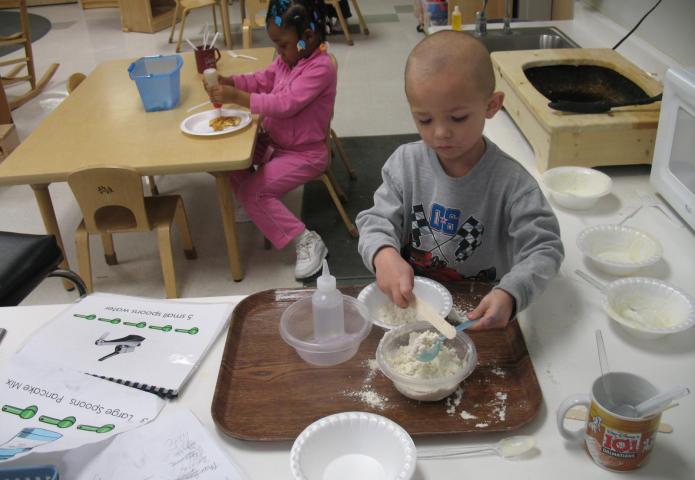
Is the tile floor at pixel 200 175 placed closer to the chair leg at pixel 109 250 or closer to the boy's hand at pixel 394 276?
the chair leg at pixel 109 250

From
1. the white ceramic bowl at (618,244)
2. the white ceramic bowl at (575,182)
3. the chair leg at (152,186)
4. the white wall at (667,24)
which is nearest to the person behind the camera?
the white ceramic bowl at (618,244)

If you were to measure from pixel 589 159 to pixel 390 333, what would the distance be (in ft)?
3.00

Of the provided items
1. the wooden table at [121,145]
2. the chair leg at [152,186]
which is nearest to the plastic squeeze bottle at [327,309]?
the wooden table at [121,145]

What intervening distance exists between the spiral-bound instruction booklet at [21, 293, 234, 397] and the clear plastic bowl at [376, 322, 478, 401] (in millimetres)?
318

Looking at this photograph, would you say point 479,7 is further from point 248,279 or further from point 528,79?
A: point 248,279

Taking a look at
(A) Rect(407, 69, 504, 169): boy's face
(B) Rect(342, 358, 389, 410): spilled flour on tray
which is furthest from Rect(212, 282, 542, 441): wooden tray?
(A) Rect(407, 69, 504, 169): boy's face

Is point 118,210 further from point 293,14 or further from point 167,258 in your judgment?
point 293,14

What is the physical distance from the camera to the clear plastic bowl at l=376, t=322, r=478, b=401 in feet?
2.85

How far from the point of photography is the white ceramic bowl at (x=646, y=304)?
1018 mm

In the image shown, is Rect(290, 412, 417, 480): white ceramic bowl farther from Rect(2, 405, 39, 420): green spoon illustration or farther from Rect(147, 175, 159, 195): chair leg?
Rect(147, 175, 159, 195): chair leg

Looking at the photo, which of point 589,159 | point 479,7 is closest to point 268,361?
point 589,159

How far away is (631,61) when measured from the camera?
2021mm

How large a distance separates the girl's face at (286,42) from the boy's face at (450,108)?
1226 mm

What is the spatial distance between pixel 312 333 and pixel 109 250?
181cm
